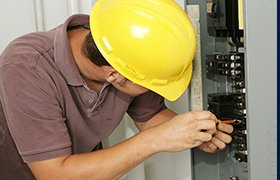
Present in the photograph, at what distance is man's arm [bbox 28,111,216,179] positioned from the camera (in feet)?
3.08

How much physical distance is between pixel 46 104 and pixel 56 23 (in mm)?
530

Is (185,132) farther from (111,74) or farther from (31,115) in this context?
(31,115)

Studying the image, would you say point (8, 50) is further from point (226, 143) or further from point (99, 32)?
point (226, 143)

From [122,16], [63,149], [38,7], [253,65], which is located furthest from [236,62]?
[38,7]

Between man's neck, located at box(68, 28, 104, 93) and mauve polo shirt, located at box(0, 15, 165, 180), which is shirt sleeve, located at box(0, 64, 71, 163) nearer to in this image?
mauve polo shirt, located at box(0, 15, 165, 180)

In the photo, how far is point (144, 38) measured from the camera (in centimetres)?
91

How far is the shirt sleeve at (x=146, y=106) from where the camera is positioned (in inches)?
50.2

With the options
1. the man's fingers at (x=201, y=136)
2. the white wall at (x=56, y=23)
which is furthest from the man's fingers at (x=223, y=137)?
the white wall at (x=56, y=23)

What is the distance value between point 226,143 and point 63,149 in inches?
16.6

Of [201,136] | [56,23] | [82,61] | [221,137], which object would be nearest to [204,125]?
[201,136]

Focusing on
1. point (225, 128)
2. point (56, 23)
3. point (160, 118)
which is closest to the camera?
point (225, 128)

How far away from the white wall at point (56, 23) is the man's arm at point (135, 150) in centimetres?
31

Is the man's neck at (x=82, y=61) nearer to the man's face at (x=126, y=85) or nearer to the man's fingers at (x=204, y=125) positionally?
the man's face at (x=126, y=85)

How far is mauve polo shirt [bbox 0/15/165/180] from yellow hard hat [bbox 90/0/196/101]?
13 cm
